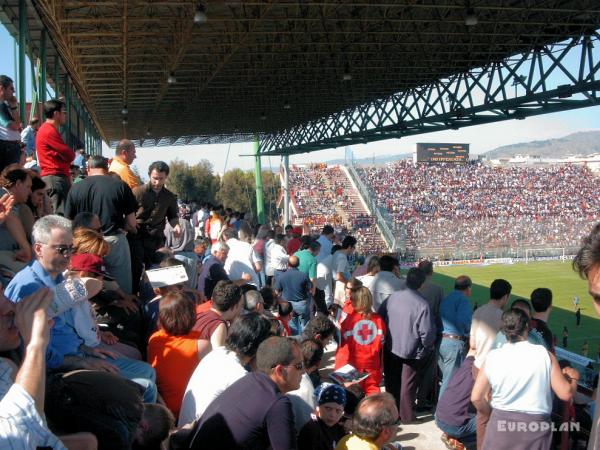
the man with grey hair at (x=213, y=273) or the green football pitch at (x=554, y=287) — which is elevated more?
the man with grey hair at (x=213, y=273)

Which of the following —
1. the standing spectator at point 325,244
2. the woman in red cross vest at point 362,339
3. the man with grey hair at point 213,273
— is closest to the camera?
the woman in red cross vest at point 362,339

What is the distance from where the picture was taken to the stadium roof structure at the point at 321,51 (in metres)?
14.2

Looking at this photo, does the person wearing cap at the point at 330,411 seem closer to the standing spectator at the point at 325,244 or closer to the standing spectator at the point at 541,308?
the standing spectator at the point at 541,308

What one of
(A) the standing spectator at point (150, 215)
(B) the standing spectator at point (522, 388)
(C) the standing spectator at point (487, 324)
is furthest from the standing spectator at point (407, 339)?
(A) the standing spectator at point (150, 215)

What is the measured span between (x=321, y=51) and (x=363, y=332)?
13.8 m

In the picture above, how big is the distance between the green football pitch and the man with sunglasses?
16183mm

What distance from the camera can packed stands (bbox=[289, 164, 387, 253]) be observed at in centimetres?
4862

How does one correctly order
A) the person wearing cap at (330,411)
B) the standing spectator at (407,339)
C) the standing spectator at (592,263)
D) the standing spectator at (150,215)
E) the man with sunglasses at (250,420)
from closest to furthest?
the standing spectator at (592,263) → the man with sunglasses at (250,420) → the person wearing cap at (330,411) → the standing spectator at (407,339) → the standing spectator at (150,215)

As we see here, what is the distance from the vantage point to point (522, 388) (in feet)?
14.0

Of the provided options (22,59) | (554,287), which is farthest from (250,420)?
(554,287)

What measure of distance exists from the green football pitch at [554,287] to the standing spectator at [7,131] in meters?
15.5

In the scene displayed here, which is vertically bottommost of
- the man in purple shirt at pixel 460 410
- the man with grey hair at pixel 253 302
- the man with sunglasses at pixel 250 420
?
the man in purple shirt at pixel 460 410

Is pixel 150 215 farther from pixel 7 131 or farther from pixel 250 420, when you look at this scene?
pixel 250 420

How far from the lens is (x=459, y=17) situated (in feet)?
48.7
